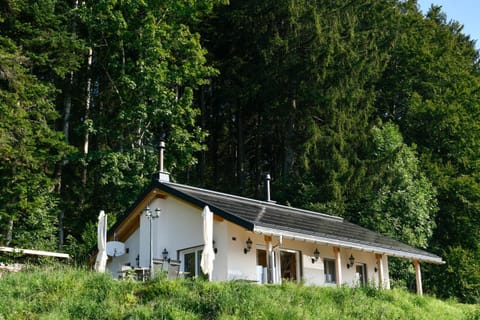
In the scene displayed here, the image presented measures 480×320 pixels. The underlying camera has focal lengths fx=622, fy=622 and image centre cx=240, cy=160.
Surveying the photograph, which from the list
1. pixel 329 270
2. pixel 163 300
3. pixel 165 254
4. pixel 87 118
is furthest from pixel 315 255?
pixel 87 118

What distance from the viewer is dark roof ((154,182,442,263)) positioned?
16531 millimetres

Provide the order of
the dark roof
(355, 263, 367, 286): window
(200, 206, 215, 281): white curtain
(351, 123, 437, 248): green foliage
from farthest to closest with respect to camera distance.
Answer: (351, 123, 437, 248): green foliage < (355, 263, 367, 286): window < the dark roof < (200, 206, 215, 281): white curtain

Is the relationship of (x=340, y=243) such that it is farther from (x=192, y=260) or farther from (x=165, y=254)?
(x=165, y=254)

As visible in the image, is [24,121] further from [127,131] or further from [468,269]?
[468,269]

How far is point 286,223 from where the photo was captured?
58.3 ft

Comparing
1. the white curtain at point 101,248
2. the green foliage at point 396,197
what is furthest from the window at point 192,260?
the green foliage at point 396,197

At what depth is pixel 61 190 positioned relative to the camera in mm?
27297

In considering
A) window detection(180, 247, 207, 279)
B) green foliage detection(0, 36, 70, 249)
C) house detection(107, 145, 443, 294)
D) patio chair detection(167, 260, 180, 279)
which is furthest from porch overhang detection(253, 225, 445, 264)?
green foliage detection(0, 36, 70, 249)

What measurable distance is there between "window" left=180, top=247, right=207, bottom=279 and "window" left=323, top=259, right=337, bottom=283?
4.57 metres

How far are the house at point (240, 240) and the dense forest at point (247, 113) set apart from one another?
485cm

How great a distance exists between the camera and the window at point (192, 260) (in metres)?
17.7

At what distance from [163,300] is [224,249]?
4.49 meters

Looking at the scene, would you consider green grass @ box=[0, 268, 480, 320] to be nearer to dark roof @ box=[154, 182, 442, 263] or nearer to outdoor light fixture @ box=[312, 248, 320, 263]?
dark roof @ box=[154, 182, 442, 263]

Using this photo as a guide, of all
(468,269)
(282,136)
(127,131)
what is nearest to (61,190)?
(127,131)
